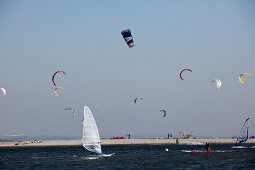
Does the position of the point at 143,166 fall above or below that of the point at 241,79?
below

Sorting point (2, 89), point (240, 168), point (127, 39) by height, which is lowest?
point (240, 168)

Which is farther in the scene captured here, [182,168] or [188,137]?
[188,137]

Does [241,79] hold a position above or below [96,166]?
above

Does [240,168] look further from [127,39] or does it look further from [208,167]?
[127,39]

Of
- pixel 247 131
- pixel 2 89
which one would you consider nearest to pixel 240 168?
pixel 2 89

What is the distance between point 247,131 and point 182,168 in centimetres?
3315

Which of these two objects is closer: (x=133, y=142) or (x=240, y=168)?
(x=240, y=168)

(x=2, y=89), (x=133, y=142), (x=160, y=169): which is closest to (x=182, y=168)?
(x=160, y=169)

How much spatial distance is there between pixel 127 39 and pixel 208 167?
15.5 meters

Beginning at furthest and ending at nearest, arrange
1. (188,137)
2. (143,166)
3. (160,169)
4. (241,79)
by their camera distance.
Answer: (188,137)
(241,79)
(143,166)
(160,169)

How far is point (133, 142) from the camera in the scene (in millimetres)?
128875

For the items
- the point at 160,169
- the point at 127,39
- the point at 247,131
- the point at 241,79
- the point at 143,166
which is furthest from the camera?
the point at 247,131

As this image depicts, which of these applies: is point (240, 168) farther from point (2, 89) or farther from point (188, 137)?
point (188, 137)

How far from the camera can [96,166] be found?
1833 inches
